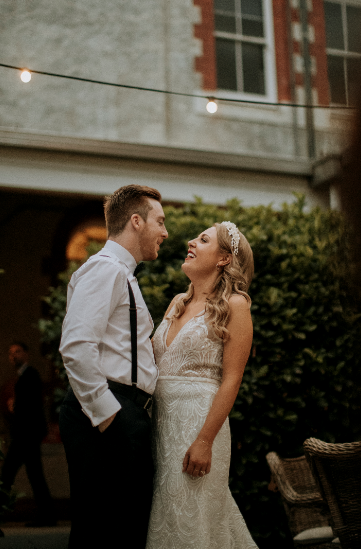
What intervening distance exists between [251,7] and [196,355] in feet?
23.9

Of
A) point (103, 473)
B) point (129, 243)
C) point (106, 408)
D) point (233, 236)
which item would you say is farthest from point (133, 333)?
point (233, 236)

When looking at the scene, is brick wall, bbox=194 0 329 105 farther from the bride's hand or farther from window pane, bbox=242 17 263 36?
the bride's hand

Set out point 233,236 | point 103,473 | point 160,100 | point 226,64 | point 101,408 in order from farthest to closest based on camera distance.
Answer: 1. point 226,64
2. point 160,100
3. point 233,236
4. point 103,473
5. point 101,408

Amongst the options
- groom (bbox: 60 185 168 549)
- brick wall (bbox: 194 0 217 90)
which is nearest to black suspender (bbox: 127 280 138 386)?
groom (bbox: 60 185 168 549)

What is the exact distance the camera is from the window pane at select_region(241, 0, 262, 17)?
8039 millimetres

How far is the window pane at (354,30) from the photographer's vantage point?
526 millimetres

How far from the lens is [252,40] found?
8.06 metres

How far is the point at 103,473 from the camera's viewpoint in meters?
2.16

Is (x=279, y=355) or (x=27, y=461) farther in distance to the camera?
(x=27, y=461)

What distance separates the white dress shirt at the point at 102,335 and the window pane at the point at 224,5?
6.82 meters

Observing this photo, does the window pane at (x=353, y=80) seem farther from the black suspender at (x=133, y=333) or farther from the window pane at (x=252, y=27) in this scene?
the window pane at (x=252, y=27)

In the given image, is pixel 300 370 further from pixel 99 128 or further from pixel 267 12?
pixel 267 12

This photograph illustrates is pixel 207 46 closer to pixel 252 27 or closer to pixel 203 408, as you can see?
pixel 252 27

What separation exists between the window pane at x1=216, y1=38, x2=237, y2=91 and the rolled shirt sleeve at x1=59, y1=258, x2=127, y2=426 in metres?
6.33
